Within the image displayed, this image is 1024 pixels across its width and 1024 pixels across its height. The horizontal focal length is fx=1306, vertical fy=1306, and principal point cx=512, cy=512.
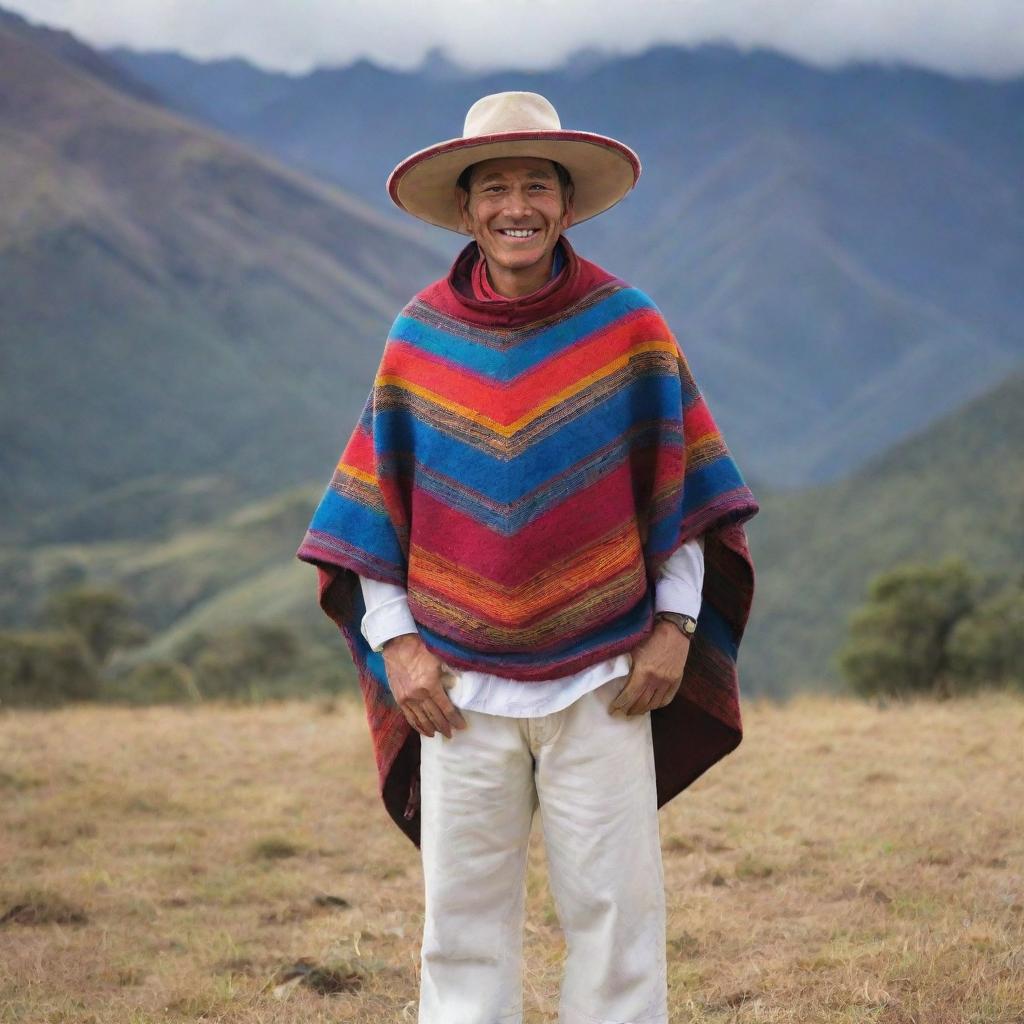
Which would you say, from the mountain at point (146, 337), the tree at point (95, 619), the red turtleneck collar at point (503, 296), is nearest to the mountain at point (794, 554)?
the tree at point (95, 619)

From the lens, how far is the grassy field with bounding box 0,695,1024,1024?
353cm

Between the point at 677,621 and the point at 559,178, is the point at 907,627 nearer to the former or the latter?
the point at 677,621

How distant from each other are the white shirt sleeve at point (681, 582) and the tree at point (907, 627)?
15.1 m

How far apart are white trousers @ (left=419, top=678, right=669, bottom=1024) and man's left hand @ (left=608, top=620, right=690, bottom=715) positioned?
43mm

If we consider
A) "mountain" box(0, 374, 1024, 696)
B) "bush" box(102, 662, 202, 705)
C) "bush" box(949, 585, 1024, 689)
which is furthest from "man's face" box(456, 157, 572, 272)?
"mountain" box(0, 374, 1024, 696)

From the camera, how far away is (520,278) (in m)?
2.63

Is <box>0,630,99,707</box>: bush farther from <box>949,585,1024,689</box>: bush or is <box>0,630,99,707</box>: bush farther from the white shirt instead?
the white shirt

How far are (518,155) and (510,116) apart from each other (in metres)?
0.08

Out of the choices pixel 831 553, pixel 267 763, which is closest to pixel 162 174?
pixel 831 553

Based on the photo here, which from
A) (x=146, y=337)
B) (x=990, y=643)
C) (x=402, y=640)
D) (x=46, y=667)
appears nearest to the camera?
(x=402, y=640)

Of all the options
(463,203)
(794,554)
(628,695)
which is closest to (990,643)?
(628,695)

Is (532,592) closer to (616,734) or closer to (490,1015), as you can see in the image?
(616,734)

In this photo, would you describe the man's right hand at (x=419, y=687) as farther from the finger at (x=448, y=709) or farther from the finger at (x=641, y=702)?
the finger at (x=641, y=702)

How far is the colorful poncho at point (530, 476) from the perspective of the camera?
2572 millimetres
